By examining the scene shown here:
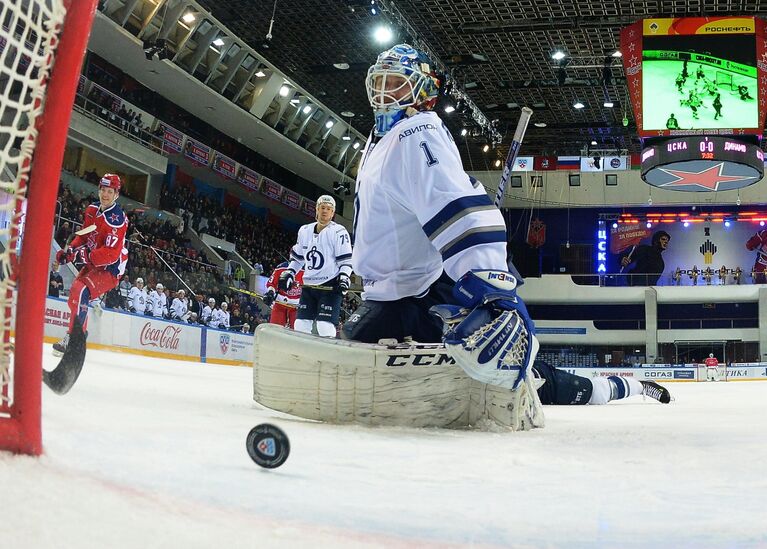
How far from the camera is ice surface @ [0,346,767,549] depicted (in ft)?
2.41

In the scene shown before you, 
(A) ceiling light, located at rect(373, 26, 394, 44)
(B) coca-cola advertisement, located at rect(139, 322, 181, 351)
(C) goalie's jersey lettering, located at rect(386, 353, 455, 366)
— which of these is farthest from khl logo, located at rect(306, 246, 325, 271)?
(A) ceiling light, located at rect(373, 26, 394, 44)

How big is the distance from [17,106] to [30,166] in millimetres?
72

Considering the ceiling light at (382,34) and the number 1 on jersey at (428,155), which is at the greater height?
the ceiling light at (382,34)

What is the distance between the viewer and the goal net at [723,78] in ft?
28.1

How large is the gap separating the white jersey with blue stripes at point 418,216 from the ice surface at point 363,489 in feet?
1.71

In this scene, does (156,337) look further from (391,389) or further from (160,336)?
(391,389)

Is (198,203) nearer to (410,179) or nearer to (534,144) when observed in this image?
(534,144)

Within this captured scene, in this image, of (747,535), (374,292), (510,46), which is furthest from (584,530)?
(510,46)

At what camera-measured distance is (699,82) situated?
8555mm

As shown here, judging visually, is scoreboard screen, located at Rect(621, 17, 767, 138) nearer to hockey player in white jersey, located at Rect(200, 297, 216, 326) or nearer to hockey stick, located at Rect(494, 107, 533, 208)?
hockey stick, located at Rect(494, 107, 533, 208)

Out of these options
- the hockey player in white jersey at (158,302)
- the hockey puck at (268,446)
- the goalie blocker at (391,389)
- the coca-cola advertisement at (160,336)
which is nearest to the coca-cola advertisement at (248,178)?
the hockey player in white jersey at (158,302)

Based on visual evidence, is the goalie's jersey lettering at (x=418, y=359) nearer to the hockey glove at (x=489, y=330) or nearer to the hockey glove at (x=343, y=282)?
the hockey glove at (x=489, y=330)

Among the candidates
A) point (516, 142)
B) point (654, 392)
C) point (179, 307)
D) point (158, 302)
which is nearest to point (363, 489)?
point (516, 142)

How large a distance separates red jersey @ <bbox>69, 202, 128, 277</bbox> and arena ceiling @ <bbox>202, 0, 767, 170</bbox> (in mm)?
8718
